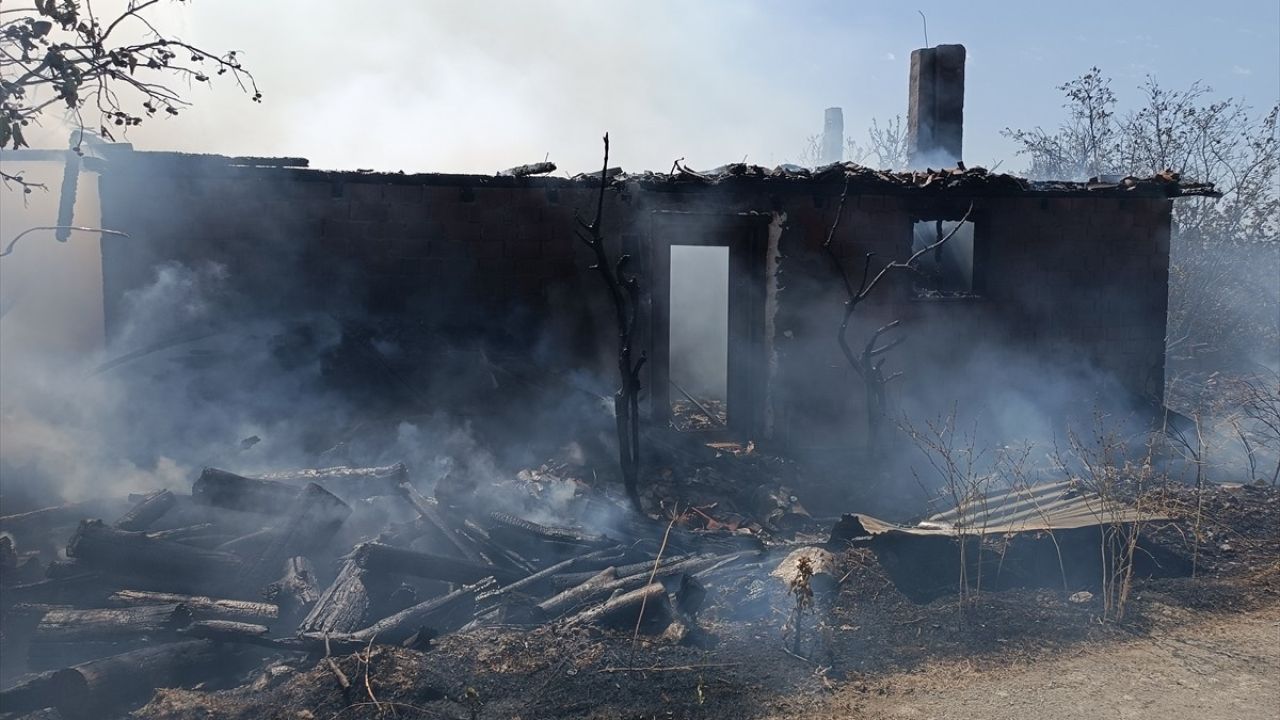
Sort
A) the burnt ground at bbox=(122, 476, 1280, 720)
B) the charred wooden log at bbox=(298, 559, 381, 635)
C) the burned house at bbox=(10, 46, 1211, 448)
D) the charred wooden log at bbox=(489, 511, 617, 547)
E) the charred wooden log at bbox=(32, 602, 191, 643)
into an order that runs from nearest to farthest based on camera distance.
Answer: the burnt ground at bbox=(122, 476, 1280, 720)
the charred wooden log at bbox=(32, 602, 191, 643)
the charred wooden log at bbox=(298, 559, 381, 635)
the charred wooden log at bbox=(489, 511, 617, 547)
the burned house at bbox=(10, 46, 1211, 448)

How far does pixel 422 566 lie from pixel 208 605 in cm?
138

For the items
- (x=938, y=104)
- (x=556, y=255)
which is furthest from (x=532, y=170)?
(x=938, y=104)

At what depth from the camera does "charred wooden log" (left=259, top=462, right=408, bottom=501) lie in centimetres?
769

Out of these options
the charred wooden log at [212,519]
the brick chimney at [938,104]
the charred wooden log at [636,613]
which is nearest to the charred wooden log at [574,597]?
the charred wooden log at [636,613]

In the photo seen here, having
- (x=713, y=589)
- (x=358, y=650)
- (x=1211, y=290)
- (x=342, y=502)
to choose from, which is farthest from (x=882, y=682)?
(x=1211, y=290)

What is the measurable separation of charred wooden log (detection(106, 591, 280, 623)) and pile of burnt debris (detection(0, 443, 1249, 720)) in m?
0.01

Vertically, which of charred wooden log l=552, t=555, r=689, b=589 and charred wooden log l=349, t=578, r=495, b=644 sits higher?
charred wooden log l=552, t=555, r=689, b=589

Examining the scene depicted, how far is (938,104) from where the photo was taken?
15.2 meters

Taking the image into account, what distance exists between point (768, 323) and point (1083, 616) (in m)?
5.24

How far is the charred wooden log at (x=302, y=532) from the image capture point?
6484 millimetres

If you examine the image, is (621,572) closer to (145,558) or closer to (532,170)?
(145,558)

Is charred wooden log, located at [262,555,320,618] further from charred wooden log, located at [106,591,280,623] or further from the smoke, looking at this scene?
the smoke

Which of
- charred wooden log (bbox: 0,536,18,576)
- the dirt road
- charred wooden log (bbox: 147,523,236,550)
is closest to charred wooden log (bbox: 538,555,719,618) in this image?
the dirt road

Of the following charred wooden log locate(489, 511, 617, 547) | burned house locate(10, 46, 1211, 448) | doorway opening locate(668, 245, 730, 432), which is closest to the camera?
charred wooden log locate(489, 511, 617, 547)
